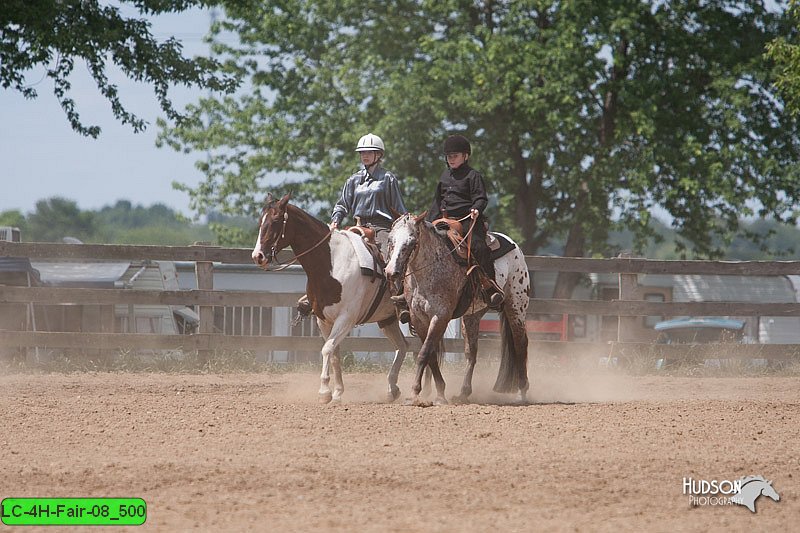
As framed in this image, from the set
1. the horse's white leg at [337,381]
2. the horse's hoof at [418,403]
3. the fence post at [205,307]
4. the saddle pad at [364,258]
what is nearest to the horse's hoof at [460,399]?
the horse's hoof at [418,403]

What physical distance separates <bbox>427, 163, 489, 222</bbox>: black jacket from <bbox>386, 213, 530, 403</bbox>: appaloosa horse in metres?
0.45

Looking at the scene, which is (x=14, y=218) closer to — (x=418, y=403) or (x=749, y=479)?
(x=418, y=403)

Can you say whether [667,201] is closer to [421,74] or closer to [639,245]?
[639,245]

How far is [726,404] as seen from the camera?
923 centimetres

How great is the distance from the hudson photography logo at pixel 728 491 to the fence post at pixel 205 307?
8.23 meters

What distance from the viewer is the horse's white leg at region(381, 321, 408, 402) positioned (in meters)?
9.55

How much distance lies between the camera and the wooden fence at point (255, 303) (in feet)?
40.2

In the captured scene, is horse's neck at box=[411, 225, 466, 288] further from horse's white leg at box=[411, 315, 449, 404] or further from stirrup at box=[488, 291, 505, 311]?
stirrup at box=[488, 291, 505, 311]

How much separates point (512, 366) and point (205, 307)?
15.5ft

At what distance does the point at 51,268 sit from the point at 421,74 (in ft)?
31.9

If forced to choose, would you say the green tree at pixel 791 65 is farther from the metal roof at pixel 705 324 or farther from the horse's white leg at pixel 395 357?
the horse's white leg at pixel 395 357

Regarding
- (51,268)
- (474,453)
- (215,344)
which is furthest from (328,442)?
(51,268)

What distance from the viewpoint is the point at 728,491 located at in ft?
18.3

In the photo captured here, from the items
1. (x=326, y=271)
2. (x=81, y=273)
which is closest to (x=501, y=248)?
(x=326, y=271)
